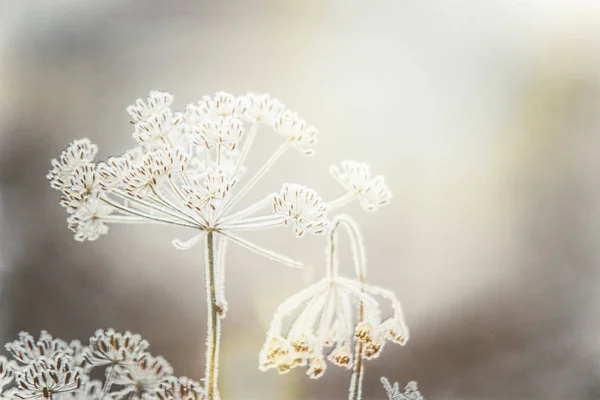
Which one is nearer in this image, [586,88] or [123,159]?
[123,159]

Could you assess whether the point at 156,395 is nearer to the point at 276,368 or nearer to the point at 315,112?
the point at 276,368

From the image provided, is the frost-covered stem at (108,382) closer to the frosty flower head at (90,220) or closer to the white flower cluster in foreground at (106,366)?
the white flower cluster in foreground at (106,366)

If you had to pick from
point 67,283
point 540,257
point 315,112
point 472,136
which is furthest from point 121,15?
point 540,257

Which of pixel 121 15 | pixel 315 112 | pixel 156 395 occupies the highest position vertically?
pixel 121 15

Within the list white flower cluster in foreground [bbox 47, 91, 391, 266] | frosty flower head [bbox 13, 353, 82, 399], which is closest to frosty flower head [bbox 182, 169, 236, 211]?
white flower cluster in foreground [bbox 47, 91, 391, 266]

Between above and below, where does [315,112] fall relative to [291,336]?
above

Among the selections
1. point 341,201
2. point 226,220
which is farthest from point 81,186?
point 341,201

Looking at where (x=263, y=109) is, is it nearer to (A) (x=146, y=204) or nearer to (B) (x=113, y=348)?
(A) (x=146, y=204)

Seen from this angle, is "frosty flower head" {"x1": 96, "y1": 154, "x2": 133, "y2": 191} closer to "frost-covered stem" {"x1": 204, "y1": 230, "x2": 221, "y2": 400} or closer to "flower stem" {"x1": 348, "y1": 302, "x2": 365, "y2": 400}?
"frost-covered stem" {"x1": 204, "y1": 230, "x2": 221, "y2": 400}
